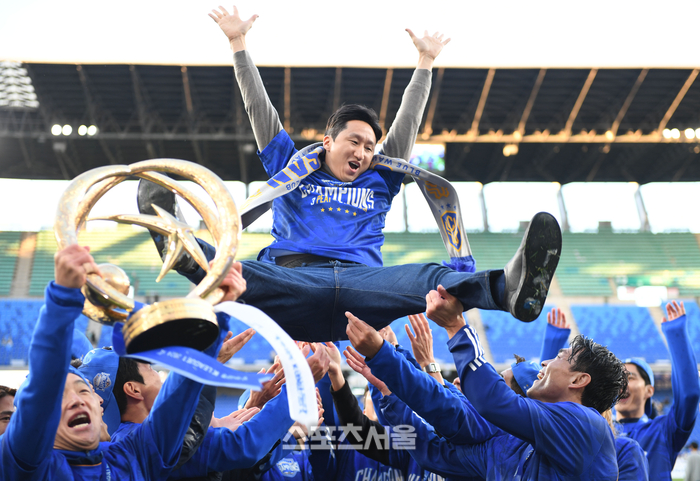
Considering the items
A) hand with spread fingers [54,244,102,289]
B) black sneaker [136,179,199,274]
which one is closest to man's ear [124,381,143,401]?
black sneaker [136,179,199,274]

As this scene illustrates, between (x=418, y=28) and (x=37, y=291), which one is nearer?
(x=418, y=28)

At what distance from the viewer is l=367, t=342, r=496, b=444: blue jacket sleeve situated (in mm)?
2191

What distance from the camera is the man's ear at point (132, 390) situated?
7.74 feet

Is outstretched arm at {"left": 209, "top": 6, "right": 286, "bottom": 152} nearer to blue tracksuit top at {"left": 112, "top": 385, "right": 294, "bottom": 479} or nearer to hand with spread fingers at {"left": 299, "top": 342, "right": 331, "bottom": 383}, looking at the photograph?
hand with spread fingers at {"left": 299, "top": 342, "right": 331, "bottom": 383}

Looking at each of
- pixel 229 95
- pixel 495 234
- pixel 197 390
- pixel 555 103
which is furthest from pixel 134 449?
pixel 495 234

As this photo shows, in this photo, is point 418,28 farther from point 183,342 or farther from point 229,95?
point 183,342

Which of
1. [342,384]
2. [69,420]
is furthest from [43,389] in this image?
[342,384]

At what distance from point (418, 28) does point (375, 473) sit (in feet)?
28.9

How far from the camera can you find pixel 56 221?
1452 millimetres

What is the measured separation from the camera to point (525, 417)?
2.10 meters

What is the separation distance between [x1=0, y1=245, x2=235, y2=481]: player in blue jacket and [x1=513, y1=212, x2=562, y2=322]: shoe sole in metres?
0.81

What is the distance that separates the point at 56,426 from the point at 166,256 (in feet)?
1.80

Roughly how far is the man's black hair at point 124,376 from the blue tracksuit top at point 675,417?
274 centimetres

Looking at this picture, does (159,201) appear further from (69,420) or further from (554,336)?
(554,336)
